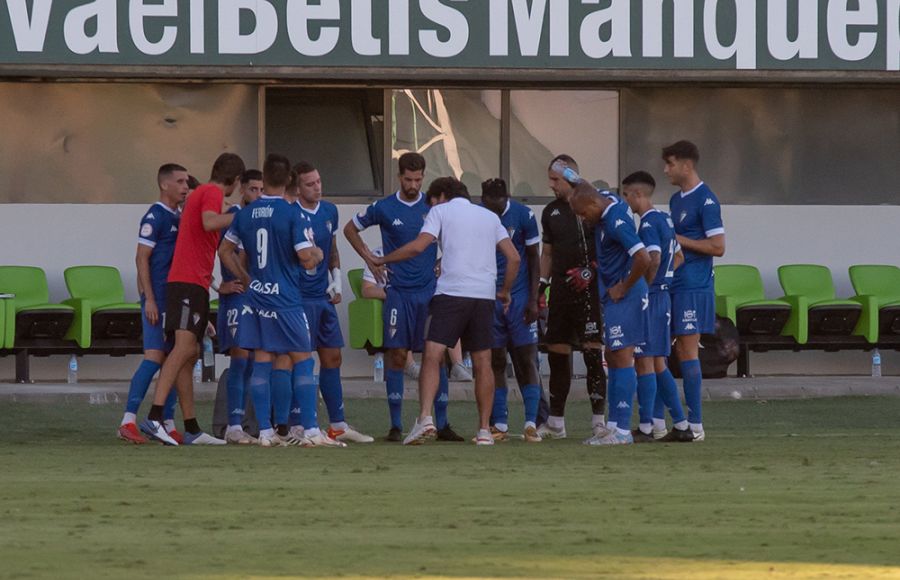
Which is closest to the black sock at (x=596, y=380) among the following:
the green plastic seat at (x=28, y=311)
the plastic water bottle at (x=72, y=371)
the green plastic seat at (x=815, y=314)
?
the green plastic seat at (x=815, y=314)

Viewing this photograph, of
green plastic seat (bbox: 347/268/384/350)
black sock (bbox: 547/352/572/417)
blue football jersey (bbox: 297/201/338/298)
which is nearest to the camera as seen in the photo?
blue football jersey (bbox: 297/201/338/298)

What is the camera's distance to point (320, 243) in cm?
1252

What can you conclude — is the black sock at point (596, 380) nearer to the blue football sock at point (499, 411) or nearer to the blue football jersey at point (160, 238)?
the blue football sock at point (499, 411)

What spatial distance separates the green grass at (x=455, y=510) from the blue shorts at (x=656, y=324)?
73 centimetres

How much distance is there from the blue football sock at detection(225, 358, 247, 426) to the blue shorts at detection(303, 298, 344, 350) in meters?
0.51

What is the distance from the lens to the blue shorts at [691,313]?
12117 mm

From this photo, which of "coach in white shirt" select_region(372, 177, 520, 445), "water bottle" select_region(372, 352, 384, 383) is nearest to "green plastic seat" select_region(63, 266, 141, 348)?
"water bottle" select_region(372, 352, 384, 383)

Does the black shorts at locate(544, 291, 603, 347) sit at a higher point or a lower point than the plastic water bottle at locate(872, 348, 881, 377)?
higher

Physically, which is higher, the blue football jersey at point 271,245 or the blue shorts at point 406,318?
the blue football jersey at point 271,245

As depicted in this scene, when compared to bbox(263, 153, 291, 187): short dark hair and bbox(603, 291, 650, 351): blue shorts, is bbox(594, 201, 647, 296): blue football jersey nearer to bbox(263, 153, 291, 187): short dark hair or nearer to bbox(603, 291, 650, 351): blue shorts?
bbox(603, 291, 650, 351): blue shorts

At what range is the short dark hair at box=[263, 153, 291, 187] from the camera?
11.8 m

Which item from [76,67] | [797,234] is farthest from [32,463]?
[797,234]

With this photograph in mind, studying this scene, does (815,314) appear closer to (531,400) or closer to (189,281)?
(531,400)

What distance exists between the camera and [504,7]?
19.5 metres
